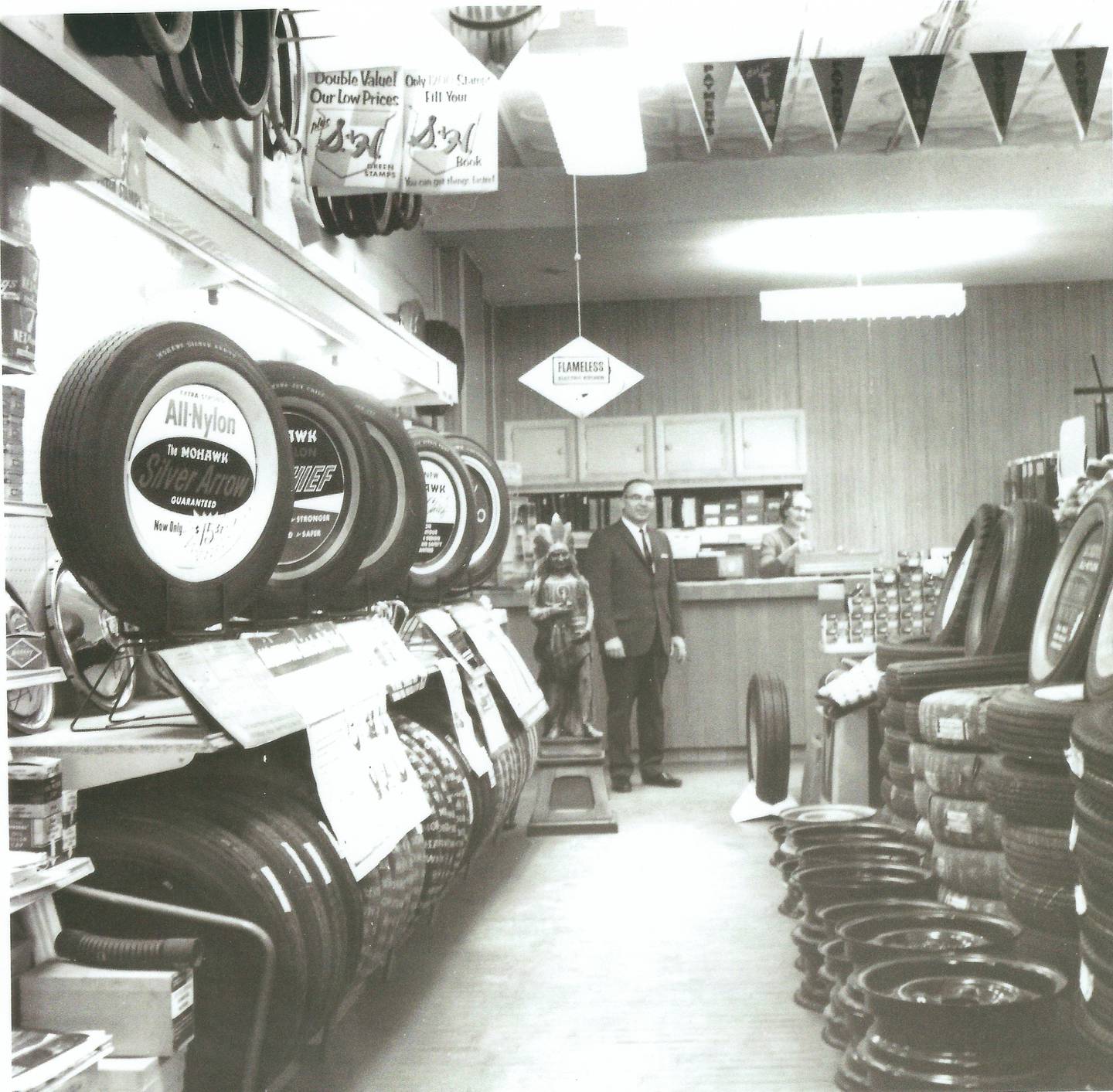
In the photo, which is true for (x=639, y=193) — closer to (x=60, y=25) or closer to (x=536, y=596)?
(x=536, y=596)

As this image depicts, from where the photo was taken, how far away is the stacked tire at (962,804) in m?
2.62

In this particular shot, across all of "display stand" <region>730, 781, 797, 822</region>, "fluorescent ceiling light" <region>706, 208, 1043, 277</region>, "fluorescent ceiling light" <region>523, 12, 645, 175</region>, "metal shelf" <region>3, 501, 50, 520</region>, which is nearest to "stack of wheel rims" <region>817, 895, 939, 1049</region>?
"metal shelf" <region>3, 501, 50, 520</region>

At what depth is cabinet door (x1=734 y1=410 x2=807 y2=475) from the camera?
9.19 meters

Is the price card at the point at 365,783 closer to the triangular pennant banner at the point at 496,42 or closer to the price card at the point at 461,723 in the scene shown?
the price card at the point at 461,723

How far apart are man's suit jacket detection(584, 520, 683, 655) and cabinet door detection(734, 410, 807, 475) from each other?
350cm

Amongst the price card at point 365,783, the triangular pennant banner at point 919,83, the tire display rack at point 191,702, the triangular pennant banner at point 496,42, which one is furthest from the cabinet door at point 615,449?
A: the price card at point 365,783

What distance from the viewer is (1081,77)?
4227 millimetres

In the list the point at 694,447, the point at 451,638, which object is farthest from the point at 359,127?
the point at 694,447

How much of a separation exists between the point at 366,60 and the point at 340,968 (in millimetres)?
2001

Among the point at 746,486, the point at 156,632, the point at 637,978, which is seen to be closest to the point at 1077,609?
the point at 637,978

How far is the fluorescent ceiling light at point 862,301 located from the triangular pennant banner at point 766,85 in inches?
84.1

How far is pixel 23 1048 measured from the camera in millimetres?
1274

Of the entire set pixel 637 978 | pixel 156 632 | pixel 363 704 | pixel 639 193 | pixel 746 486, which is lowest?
pixel 637 978

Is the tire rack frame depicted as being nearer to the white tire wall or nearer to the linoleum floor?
the white tire wall
